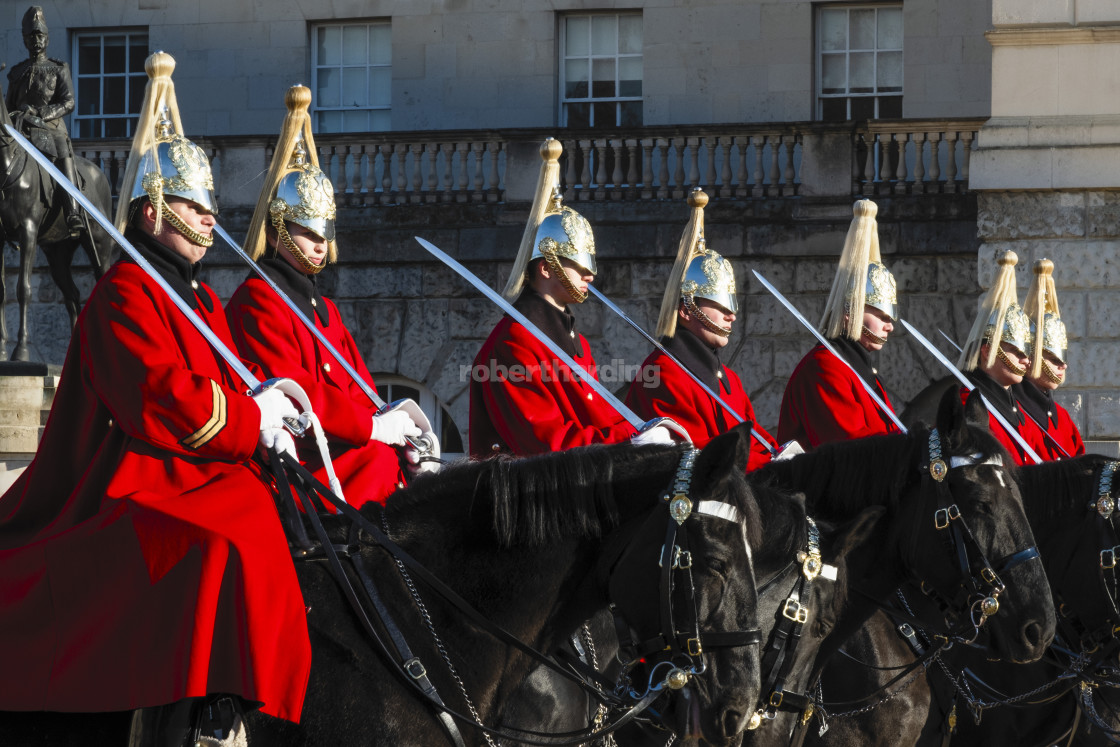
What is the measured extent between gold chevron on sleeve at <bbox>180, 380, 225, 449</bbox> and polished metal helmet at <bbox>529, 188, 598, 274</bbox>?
102 inches

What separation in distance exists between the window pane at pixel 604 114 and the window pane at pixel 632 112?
9 cm

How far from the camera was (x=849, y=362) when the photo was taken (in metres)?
7.83

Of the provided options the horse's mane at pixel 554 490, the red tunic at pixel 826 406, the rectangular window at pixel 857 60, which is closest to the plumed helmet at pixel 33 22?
the red tunic at pixel 826 406

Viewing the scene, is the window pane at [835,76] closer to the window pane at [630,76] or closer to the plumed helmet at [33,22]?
the window pane at [630,76]

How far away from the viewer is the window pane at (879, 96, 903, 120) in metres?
15.6

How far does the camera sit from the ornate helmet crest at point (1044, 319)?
378 inches

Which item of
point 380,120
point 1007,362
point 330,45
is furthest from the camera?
point 330,45

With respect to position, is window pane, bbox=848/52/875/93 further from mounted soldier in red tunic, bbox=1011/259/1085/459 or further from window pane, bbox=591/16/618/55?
mounted soldier in red tunic, bbox=1011/259/1085/459

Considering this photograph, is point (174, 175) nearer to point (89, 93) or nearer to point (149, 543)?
point (149, 543)

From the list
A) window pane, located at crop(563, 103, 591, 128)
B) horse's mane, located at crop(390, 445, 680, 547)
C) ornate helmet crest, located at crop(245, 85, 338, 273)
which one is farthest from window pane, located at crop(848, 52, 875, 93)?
horse's mane, located at crop(390, 445, 680, 547)

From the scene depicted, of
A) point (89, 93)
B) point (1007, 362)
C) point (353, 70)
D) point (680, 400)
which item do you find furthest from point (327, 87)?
point (680, 400)

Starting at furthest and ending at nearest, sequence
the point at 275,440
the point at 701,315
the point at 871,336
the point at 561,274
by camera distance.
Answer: the point at 871,336 → the point at 701,315 → the point at 561,274 → the point at 275,440

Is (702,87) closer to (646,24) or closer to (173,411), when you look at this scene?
(646,24)

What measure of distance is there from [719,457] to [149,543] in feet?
4.53
